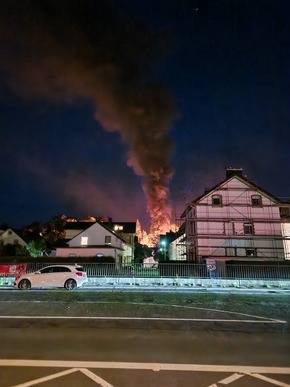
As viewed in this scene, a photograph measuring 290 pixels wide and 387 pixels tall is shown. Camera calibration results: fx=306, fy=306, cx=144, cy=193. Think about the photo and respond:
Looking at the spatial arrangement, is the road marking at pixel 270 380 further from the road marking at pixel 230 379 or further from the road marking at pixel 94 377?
the road marking at pixel 94 377

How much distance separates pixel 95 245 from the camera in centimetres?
4400

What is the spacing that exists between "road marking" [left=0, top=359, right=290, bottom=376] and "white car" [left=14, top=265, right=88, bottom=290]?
1472cm

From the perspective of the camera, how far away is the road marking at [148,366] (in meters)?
5.78

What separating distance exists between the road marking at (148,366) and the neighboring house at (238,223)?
31.4 metres

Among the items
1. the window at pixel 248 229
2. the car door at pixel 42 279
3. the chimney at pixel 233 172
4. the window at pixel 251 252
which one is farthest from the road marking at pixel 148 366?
the chimney at pixel 233 172

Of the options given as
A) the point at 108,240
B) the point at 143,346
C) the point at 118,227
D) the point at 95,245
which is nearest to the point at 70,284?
the point at 143,346

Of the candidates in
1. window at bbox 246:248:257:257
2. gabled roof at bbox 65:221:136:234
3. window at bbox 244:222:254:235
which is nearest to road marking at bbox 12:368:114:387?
window at bbox 246:248:257:257

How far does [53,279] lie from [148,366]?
1590 cm

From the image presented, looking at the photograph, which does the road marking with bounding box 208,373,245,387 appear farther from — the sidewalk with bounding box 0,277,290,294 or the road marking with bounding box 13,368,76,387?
the sidewalk with bounding box 0,277,290,294

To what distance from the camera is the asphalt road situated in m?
5.42

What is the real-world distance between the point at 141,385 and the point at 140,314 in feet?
20.9

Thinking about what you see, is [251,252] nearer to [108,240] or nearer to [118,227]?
[108,240]

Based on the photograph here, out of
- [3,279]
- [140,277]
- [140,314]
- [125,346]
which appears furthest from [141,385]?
[3,279]

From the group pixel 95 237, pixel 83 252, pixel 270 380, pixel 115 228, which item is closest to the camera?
pixel 270 380
